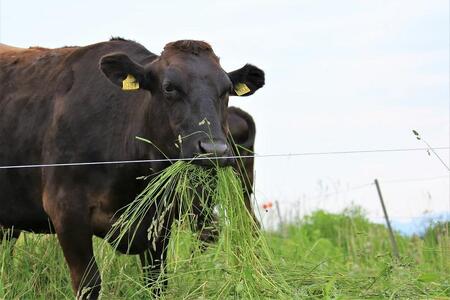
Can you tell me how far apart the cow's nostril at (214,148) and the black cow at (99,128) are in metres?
0.14

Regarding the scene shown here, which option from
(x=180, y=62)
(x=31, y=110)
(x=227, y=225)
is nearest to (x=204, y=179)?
(x=227, y=225)

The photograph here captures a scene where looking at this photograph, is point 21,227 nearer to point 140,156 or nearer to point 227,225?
point 140,156

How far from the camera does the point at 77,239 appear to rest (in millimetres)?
7383

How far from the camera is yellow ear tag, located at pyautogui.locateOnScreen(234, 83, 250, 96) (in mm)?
7684

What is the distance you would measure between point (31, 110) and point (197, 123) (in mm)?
1974

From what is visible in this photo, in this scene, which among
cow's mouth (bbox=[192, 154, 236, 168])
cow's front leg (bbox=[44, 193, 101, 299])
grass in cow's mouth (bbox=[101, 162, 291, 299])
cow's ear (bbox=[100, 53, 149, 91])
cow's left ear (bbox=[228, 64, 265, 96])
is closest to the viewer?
grass in cow's mouth (bbox=[101, 162, 291, 299])

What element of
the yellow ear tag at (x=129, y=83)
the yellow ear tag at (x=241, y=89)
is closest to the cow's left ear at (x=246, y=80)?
the yellow ear tag at (x=241, y=89)

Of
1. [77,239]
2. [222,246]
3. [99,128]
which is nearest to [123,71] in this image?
[99,128]

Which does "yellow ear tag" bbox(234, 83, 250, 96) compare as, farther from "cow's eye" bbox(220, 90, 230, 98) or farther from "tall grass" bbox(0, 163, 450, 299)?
"tall grass" bbox(0, 163, 450, 299)

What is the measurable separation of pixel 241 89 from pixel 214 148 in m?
1.54

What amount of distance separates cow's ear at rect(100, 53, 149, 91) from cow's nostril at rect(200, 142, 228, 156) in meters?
1.10

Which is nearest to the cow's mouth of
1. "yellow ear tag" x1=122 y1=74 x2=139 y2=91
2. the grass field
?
the grass field

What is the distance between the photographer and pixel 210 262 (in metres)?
6.09

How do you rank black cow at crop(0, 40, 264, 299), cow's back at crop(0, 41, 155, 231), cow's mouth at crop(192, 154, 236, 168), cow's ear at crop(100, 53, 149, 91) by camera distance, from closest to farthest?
cow's mouth at crop(192, 154, 236, 168), black cow at crop(0, 40, 264, 299), cow's ear at crop(100, 53, 149, 91), cow's back at crop(0, 41, 155, 231)
